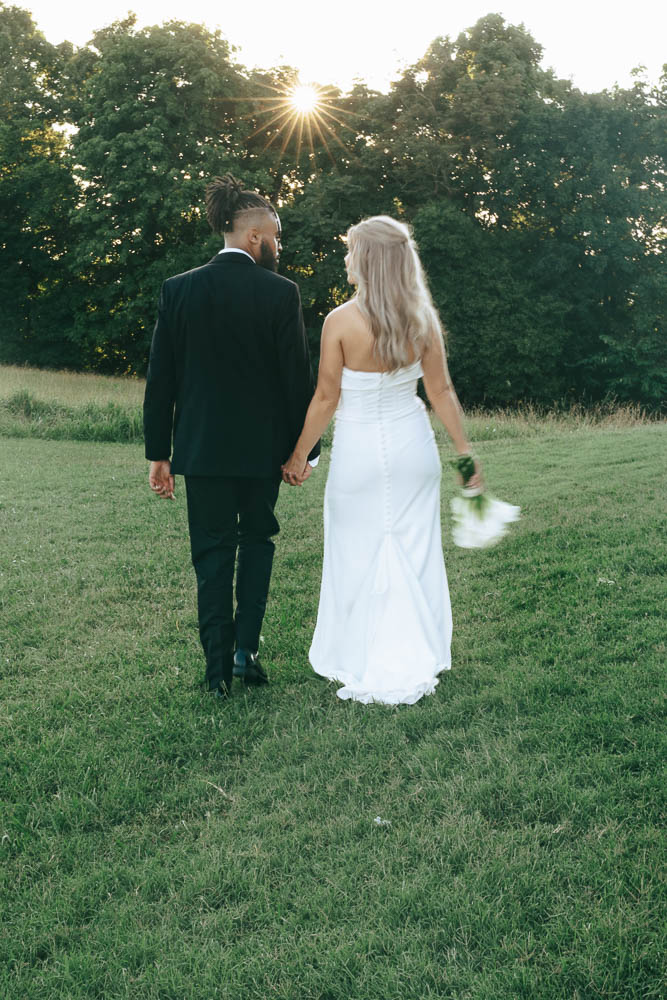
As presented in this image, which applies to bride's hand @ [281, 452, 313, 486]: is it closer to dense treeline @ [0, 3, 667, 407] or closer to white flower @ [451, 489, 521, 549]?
white flower @ [451, 489, 521, 549]

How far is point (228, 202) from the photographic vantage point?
4137 mm

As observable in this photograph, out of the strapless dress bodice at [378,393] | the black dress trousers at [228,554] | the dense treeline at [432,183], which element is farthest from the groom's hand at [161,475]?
the dense treeline at [432,183]

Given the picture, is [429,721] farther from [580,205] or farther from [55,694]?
[580,205]

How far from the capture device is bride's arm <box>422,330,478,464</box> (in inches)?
167

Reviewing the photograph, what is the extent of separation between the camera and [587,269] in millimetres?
32344

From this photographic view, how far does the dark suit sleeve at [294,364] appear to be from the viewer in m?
4.16

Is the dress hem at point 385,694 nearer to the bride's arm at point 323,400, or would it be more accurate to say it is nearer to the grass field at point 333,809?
the grass field at point 333,809

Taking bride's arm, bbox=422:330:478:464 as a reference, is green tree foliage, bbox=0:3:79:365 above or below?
above

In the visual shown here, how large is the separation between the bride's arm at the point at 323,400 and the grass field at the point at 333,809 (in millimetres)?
1243

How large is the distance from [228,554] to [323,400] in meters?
0.96

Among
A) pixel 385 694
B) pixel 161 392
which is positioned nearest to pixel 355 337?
pixel 161 392

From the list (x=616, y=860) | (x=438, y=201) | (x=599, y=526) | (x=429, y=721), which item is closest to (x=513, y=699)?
(x=429, y=721)

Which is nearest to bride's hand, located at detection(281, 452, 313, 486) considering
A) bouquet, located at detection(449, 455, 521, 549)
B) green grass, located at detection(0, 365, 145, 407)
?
bouquet, located at detection(449, 455, 521, 549)

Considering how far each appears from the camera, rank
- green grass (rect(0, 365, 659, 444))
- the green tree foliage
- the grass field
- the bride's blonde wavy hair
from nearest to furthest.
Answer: the grass field → the bride's blonde wavy hair → green grass (rect(0, 365, 659, 444)) → the green tree foliage
